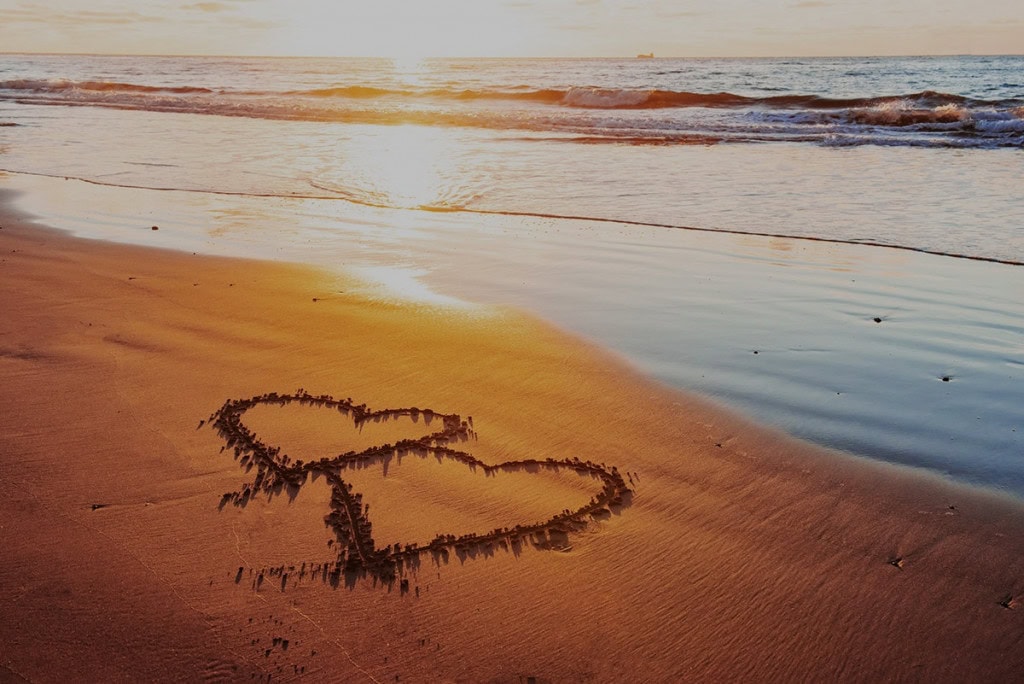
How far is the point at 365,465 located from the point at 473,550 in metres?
0.66

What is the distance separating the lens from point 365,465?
284 centimetres

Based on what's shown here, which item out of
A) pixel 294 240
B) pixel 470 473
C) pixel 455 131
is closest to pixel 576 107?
pixel 455 131

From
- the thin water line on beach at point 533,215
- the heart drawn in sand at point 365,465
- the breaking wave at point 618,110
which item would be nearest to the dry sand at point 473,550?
→ the heart drawn in sand at point 365,465

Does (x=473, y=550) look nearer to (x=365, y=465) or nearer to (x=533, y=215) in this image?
(x=365, y=465)

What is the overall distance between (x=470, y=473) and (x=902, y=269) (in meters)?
4.35

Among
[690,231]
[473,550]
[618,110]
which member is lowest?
[473,550]

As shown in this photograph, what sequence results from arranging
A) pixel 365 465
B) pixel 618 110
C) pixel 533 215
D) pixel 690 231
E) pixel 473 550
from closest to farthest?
pixel 473 550, pixel 365 465, pixel 690 231, pixel 533 215, pixel 618 110

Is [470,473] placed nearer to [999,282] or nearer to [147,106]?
[999,282]

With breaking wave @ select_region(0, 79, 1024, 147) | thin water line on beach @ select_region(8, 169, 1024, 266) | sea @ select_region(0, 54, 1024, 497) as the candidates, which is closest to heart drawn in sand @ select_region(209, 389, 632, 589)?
sea @ select_region(0, 54, 1024, 497)

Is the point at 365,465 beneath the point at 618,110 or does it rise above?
beneath

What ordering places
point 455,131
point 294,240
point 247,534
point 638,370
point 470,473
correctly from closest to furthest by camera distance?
1. point 247,534
2. point 470,473
3. point 638,370
4. point 294,240
5. point 455,131

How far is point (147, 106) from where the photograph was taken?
22703 mm

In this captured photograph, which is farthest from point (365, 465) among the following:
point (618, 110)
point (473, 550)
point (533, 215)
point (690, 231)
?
point (618, 110)

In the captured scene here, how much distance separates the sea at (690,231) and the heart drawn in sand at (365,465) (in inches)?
41.7
